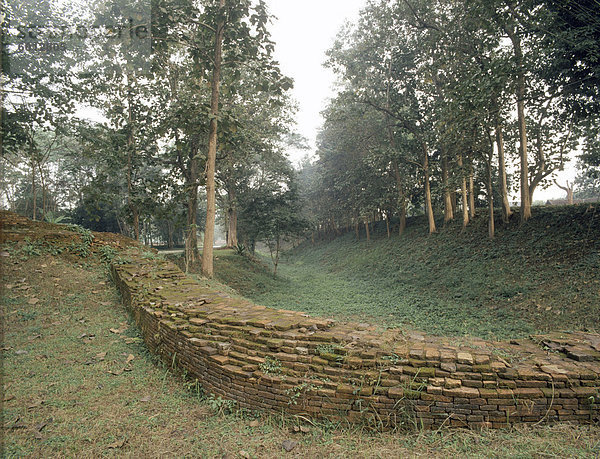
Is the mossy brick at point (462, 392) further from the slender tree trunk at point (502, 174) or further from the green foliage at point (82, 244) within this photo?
the slender tree trunk at point (502, 174)

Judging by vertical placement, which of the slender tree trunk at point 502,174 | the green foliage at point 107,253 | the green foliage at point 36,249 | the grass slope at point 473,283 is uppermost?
the slender tree trunk at point 502,174

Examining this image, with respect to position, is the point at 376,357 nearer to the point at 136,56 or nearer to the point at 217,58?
the point at 217,58

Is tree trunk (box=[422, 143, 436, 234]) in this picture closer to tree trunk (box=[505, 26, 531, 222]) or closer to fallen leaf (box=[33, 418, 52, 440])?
tree trunk (box=[505, 26, 531, 222])

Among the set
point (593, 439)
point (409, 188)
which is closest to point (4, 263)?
point (593, 439)

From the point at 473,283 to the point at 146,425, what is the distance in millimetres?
9778

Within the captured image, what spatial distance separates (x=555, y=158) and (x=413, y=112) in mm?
6074

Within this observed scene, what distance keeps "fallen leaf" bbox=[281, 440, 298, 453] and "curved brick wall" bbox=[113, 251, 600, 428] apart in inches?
11.3

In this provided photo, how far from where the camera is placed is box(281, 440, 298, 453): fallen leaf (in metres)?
2.60

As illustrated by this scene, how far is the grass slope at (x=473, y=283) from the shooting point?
7117 millimetres

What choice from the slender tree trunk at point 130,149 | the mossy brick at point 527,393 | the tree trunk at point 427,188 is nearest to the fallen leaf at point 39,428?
the mossy brick at point 527,393

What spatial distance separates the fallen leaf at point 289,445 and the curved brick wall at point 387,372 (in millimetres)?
288

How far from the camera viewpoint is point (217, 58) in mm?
8266

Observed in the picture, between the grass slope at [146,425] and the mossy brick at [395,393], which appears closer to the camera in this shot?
the grass slope at [146,425]

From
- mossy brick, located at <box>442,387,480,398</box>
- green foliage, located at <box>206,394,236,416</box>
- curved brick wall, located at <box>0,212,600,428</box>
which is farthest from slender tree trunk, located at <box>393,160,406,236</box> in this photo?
green foliage, located at <box>206,394,236,416</box>
